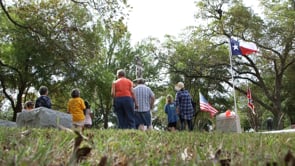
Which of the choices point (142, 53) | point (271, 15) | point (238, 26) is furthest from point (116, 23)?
point (142, 53)

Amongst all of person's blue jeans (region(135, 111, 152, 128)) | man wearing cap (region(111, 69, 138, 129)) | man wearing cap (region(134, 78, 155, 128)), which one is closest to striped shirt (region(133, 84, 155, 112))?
man wearing cap (region(134, 78, 155, 128))

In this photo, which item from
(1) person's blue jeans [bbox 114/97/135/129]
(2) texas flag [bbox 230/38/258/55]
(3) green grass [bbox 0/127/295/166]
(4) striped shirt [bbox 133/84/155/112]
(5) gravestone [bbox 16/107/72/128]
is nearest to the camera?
(3) green grass [bbox 0/127/295/166]

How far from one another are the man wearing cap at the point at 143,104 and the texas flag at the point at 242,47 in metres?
15.9

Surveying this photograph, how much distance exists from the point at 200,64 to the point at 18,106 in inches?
587

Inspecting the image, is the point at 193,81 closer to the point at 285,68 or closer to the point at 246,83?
the point at 246,83

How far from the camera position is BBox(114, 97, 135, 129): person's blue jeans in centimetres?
1157

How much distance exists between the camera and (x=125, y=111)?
11672 mm

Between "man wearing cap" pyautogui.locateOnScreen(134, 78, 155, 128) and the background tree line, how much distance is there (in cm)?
916

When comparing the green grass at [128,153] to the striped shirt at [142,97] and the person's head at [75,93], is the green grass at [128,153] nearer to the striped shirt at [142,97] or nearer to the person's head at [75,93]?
the person's head at [75,93]

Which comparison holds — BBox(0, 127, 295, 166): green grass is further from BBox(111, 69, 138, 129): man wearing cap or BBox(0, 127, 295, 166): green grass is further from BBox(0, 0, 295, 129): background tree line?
BBox(0, 0, 295, 129): background tree line

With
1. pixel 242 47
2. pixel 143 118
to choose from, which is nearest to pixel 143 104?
pixel 143 118

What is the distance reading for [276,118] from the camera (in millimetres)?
33031

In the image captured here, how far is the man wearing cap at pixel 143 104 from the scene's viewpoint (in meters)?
12.4

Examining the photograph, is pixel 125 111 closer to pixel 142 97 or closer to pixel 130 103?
pixel 130 103
